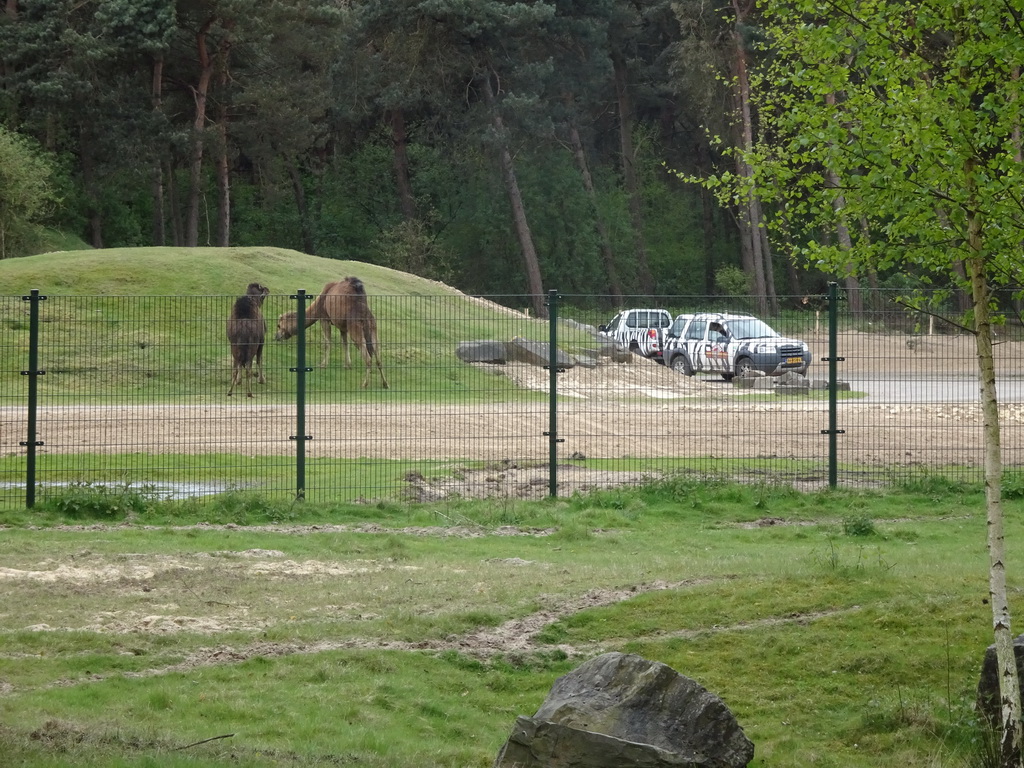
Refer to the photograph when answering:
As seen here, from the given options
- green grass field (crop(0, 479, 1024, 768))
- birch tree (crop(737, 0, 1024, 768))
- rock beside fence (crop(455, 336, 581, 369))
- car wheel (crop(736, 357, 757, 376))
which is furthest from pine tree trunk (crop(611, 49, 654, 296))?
birch tree (crop(737, 0, 1024, 768))

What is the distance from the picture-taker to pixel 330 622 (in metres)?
9.05

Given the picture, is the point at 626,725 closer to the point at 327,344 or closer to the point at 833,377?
the point at 833,377

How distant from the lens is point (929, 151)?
21.2 ft

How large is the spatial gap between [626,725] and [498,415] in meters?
14.8

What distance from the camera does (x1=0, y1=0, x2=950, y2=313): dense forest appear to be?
5253cm

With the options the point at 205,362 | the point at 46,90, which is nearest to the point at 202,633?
the point at 205,362

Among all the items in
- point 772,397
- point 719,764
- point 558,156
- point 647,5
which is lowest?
point 719,764

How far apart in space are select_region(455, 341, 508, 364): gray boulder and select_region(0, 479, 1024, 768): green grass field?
928 cm

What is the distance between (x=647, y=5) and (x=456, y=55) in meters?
16.0

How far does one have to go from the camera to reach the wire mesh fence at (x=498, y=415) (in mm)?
15805

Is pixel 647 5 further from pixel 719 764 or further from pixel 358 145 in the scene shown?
pixel 719 764

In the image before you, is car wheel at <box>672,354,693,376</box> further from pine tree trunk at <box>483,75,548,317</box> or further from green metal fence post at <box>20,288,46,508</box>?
pine tree trunk at <box>483,75,548,317</box>

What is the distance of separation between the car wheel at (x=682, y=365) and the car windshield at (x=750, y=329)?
120 centimetres

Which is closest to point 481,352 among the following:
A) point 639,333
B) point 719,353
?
point 719,353
